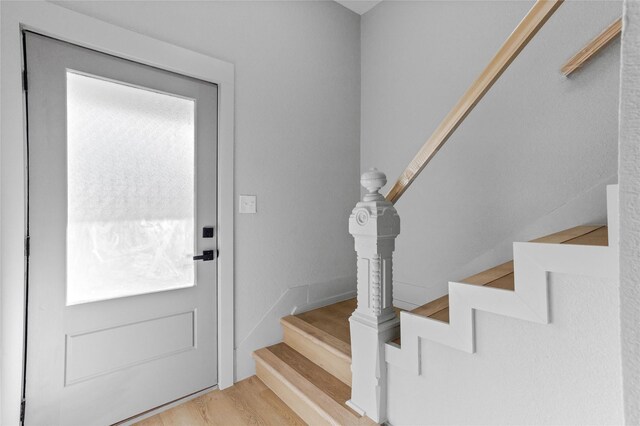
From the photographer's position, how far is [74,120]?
5.02 feet

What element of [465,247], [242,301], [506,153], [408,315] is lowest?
[242,301]

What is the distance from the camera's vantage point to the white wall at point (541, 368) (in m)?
0.85

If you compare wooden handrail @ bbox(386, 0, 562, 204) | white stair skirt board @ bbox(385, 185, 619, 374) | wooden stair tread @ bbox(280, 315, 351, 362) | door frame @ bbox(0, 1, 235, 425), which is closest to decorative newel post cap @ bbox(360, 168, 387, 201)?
wooden handrail @ bbox(386, 0, 562, 204)

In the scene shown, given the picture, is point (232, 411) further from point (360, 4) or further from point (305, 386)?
point (360, 4)

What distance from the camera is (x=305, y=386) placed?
5.53ft

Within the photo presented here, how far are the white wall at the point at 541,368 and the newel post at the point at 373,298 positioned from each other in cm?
19

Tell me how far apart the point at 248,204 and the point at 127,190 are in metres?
0.71

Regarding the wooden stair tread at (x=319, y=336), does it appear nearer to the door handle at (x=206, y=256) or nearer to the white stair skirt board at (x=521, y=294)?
the white stair skirt board at (x=521, y=294)

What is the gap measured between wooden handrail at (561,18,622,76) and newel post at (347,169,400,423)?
1166 mm

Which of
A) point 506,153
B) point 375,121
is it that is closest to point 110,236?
point 375,121

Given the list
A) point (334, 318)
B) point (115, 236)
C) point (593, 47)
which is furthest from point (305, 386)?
point (593, 47)

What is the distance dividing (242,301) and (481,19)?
2.44 metres

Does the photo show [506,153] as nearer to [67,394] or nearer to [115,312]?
[115,312]

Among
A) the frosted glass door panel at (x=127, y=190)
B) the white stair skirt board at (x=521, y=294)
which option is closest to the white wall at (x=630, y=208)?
the white stair skirt board at (x=521, y=294)
